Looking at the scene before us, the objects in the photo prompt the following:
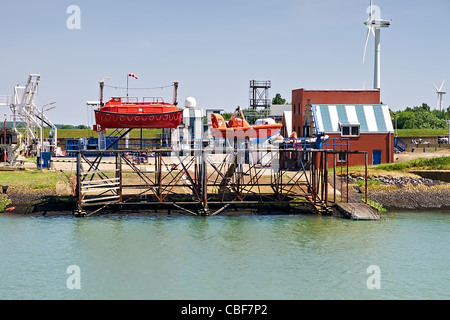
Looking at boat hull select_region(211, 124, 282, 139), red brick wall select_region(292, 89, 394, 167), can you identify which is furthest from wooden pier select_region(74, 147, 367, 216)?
red brick wall select_region(292, 89, 394, 167)

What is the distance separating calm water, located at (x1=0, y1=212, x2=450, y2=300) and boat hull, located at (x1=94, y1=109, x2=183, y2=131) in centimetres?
614

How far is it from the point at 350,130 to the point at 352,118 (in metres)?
1.29

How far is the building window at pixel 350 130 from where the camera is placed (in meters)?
54.7

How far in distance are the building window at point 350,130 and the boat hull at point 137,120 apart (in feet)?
68.9

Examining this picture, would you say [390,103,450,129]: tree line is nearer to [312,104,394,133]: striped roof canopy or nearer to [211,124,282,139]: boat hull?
[312,104,394,133]: striped roof canopy

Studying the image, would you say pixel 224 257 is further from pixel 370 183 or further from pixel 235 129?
pixel 370 183

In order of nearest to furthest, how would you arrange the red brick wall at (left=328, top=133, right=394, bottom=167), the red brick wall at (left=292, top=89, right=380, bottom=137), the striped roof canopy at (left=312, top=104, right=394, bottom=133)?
the striped roof canopy at (left=312, top=104, right=394, bottom=133) → the red brick wall at (left=328, top=133, right=394, bottom=167) → the red brick wall at (left=292, top=89, right=380, bottom=137)

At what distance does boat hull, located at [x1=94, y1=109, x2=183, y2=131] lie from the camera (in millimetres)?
38312

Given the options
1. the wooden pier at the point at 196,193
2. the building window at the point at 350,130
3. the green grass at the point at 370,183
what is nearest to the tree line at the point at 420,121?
the building window at the point at 350,130

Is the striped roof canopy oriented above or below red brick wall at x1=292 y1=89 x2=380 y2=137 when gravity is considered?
below

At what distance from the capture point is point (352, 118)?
55.2 metres

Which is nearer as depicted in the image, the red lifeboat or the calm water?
the calm water

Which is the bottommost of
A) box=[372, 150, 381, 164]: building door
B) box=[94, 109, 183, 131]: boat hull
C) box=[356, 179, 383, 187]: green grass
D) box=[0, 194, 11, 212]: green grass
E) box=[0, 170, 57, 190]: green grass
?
box=[0, 194, 11, 212]: green grass
